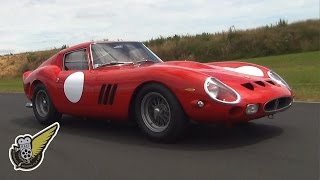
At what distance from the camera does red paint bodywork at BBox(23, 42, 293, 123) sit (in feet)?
18.1

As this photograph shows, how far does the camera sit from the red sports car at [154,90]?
219 inches

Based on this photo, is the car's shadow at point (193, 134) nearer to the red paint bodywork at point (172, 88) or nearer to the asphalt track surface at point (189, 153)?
the asphalt track surface at point (189, 153)

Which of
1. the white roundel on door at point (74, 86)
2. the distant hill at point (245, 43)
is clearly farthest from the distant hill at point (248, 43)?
the white roundel on door at point (74, 86)

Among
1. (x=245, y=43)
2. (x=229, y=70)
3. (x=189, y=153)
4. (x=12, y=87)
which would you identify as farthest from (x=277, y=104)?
(x=245, y=43)

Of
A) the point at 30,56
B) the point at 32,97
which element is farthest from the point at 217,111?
the point at 30,56

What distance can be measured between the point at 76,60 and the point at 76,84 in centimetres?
73

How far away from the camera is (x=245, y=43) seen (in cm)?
3684

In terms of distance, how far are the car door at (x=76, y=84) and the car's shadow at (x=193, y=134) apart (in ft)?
1.38

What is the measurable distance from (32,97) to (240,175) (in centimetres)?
491

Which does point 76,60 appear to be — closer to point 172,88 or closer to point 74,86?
point 74,86

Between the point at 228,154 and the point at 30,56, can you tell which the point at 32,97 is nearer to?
the point at 228,154

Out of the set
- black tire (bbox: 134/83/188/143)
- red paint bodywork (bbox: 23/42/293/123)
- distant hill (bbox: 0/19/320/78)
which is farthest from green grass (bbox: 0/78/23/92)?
black tire (bbox: 134/83/188/143)

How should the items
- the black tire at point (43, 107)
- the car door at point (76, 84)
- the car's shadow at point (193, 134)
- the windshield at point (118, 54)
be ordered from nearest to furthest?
the car's shadow at point (193, 134) < the car door at point (76, 84) < the windshield at point (118, 54) < the black tire at point (43, 107)

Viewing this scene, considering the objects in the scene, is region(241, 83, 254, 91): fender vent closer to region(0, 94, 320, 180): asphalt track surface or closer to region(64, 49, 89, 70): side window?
region(0, 94, 320, 180): asphalt track surface
